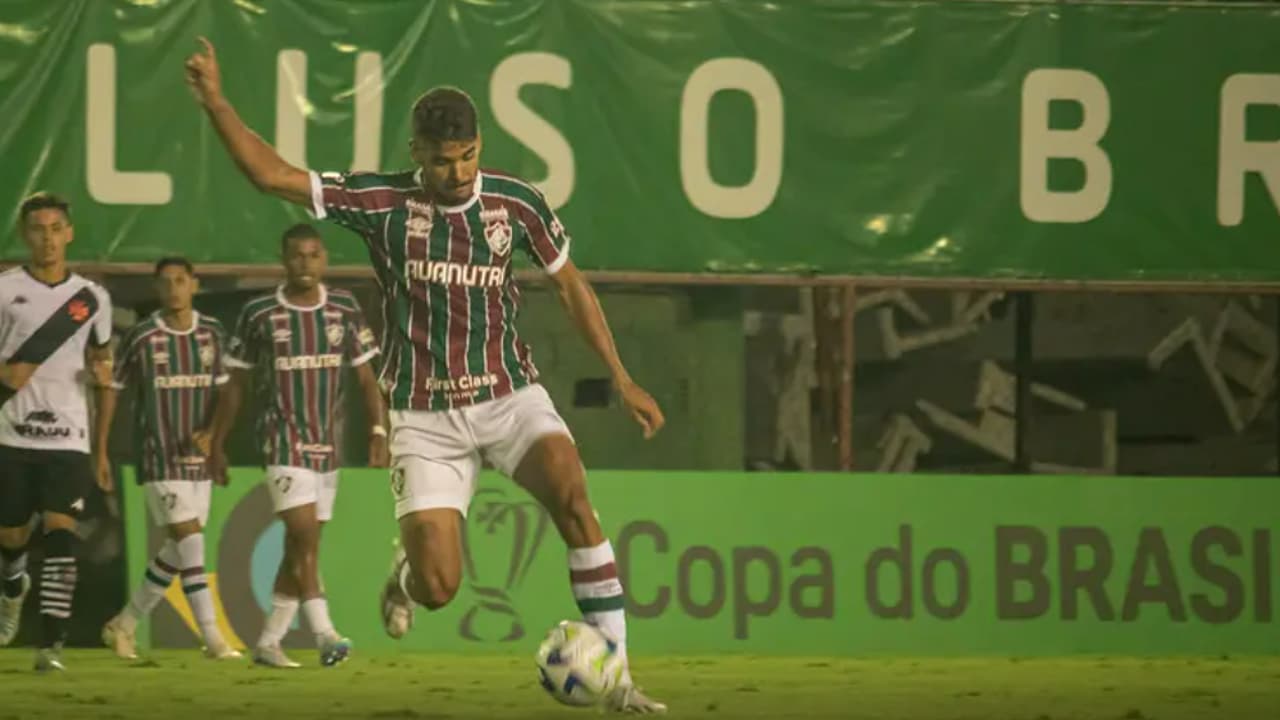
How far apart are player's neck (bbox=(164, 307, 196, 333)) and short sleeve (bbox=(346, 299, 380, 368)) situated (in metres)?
1.03

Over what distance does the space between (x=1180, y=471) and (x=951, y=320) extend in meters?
2.23

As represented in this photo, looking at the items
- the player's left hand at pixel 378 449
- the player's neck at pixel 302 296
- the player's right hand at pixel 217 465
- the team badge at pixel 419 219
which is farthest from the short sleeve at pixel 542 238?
the player's right hand at pixel 217 465

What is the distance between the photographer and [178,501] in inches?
575

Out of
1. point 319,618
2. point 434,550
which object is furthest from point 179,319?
point 434,550

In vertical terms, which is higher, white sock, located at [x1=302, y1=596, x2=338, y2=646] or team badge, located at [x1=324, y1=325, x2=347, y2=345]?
team badge, located at [x1=324, y1=325, x2=347, y2=345]

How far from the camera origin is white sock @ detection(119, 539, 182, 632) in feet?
47.5

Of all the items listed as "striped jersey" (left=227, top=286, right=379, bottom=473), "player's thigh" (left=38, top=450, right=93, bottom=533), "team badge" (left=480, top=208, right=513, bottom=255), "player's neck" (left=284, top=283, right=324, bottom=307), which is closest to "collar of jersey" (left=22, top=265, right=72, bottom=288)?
"player's thigh" (left=38, top=450, right=93, bottom=533)

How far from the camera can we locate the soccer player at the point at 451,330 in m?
10.1

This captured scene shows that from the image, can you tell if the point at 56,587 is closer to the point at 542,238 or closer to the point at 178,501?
the point at 178,501

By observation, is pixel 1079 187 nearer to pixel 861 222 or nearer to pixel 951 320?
pixel 861 222

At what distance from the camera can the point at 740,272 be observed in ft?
51.1

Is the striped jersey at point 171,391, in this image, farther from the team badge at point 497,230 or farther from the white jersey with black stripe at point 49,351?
the team badge at point 497,230

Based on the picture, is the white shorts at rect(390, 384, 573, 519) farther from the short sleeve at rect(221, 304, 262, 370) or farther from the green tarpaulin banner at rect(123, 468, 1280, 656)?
the green tarpaulin banner at rect(123, 468, 1280, 656)

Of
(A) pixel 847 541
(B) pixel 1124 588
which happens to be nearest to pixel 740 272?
(A) pixel 847 541
